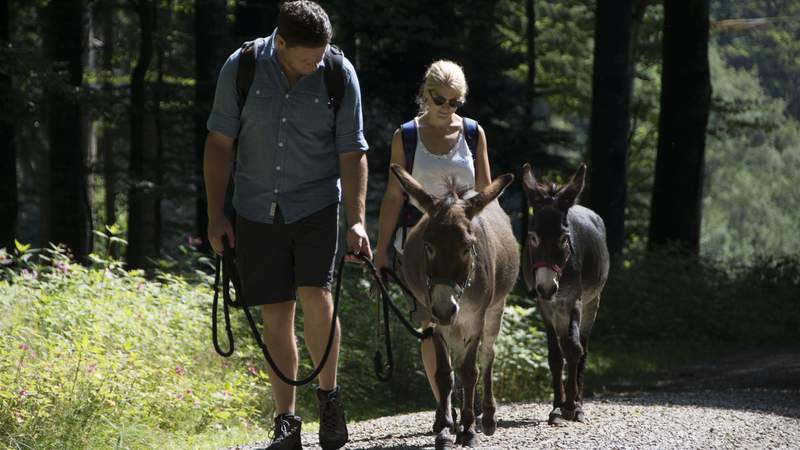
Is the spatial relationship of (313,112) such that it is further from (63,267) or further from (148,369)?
(63,267)

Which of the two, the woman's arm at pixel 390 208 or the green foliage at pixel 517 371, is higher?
the woman's arm at pixel 390 208

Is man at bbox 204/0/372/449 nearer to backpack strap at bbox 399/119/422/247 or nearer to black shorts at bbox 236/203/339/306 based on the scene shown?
black shorts at bbox 236/203/339/306

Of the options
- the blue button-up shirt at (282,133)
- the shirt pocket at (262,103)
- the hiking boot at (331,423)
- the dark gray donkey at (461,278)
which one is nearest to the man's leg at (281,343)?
the hiking boot at (331,423)

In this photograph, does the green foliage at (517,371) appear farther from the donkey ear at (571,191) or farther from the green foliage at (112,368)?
the donkey ear at (571,191)

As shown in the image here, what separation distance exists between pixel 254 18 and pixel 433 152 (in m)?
13.8

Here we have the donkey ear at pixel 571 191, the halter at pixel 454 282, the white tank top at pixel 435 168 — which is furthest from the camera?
the donkey ear at pixel 571 191

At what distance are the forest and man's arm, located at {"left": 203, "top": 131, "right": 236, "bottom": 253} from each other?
1.51m

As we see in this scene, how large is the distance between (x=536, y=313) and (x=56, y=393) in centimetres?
1275

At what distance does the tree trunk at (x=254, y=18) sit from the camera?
21656mm

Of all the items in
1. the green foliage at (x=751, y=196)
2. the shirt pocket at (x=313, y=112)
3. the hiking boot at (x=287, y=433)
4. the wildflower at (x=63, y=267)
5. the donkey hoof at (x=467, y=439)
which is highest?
the shirt pocket at (x=313, y=112)

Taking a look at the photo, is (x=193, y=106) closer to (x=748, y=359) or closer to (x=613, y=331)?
(x=613, y=331)

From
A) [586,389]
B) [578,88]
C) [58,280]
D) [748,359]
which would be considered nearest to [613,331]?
[748,359]

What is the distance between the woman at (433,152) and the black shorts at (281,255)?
1322 mm

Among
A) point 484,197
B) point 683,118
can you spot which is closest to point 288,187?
point 484,197
